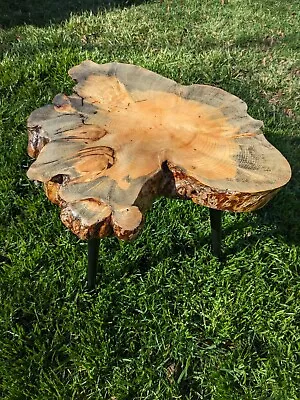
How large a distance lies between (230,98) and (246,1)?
3.91 metres

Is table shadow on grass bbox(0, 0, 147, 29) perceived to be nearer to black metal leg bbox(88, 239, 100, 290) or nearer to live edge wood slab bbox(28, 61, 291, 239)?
live edge wood slab bbox(28, 61, 291, 239)

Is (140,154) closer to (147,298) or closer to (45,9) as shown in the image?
(147,298)

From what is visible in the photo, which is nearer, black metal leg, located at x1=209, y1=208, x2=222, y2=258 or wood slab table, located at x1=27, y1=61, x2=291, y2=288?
wood slab table, located at x1=27, y1=61, x2=291, y2=288

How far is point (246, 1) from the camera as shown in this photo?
608cm

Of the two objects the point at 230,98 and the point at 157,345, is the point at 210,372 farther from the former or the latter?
the point at 230,98

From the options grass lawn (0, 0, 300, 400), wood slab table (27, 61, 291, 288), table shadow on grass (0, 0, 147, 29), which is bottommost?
grass lawn (0, 0, 300, 400)

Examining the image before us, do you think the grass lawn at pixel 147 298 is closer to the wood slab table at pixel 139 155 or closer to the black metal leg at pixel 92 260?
the black metal leg at pixel 92 260

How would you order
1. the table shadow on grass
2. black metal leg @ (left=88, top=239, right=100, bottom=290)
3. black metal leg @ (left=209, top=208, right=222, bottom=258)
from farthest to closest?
1. the table shadow on grass
2. black metal leg @ (left=209, top=208, right=222, bottom=258)
3. black metal leg @ (left=88, top=239, right=100, bottom=290)

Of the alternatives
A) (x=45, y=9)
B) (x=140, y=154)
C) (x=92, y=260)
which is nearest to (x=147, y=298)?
(x=92, y=260)

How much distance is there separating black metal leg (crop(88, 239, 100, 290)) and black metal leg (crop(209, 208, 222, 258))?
1.92 feet

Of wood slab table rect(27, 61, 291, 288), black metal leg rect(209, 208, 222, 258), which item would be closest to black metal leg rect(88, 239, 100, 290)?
wood slab table rect(27, 61, 291, 288)

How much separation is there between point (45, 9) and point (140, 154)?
4.03m

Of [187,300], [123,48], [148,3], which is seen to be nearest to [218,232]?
[187,300]

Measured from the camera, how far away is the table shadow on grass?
5.43 metres
